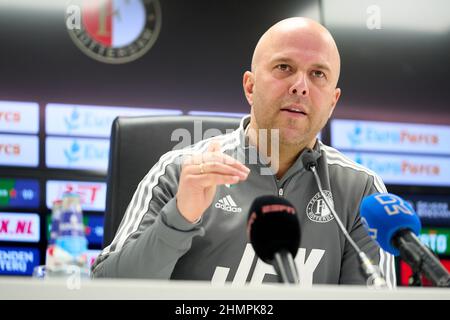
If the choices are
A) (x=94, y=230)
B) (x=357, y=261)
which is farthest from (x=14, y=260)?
(x=357, y=261)

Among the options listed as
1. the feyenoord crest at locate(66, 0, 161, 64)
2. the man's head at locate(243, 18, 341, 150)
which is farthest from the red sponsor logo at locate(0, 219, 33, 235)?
the man's head at locate(243, 18, 341, 150)

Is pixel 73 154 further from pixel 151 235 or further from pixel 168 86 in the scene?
pixel 151 235

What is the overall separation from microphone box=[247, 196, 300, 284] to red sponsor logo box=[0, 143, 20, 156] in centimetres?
238

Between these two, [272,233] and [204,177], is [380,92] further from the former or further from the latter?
[272,233]

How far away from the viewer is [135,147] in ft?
5.94

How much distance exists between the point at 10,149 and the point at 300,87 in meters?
1.91

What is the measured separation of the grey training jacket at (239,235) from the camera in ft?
4.95

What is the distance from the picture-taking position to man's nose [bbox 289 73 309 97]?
5.57 ft

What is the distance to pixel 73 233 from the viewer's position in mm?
1521

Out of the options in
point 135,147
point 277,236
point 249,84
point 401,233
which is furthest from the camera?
point 249,84

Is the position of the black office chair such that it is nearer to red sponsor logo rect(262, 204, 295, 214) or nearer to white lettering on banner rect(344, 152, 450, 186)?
red sponsor logo rect(262, 204, 295, 214)

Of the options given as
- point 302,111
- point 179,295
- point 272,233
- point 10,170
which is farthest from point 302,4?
point 179,295

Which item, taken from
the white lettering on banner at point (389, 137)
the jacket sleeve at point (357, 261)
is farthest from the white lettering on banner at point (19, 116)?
the jacket sleeve at point (357, 261)

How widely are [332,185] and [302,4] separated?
192 centimetres
